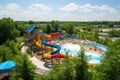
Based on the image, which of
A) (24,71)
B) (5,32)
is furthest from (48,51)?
(24,71)

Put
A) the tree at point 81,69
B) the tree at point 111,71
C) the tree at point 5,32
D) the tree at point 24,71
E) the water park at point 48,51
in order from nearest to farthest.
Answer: the tree at point 111,71, the tree at point 81,69, the tree at point 24,71, the water park at point 48,51, the tree at point 5,32

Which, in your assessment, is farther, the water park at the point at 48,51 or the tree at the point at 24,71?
the water park at the point at 48,51

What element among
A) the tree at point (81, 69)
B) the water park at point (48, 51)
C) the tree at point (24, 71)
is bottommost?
the water park at point (48, 51)

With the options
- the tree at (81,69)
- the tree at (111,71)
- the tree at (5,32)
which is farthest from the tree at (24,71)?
the tree at (5,32)

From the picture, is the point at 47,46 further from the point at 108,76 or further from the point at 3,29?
the point at 108,76

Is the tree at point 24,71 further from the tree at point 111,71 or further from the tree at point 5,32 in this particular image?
the tree at point 5,32

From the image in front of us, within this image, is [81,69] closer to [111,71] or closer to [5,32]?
[111,71]

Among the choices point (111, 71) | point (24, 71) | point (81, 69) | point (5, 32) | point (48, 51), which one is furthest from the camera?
point (5, 32)

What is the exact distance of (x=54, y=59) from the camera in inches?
1591

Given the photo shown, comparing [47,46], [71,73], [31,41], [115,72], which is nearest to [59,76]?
[71,73]

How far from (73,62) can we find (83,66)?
4.80 feet

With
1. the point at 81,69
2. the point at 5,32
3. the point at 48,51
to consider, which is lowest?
the point at 48,51

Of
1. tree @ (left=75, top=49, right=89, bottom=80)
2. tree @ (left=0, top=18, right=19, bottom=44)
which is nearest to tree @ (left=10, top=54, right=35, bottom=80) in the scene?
tree @ (left=75, top=49, right=89, bottom=80)

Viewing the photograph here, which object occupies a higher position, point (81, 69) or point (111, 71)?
point (111, 71)
